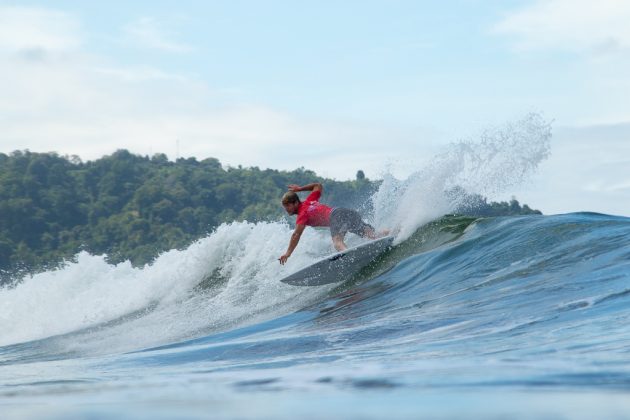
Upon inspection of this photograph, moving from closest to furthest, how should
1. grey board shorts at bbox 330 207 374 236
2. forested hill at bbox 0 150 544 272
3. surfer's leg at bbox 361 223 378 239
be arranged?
grey board shorts at bbox 330 207 374 236 → surfer's leg at bbox 361 223 378 239 → forested hill at bbox 0 150 544 272

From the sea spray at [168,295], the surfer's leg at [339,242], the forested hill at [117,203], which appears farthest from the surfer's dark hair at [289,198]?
the forested hill at [117,203]

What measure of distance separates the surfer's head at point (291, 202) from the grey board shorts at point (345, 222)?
19.5 inches

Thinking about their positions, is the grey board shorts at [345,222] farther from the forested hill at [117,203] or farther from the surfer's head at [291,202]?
the forested hill at [117,203]

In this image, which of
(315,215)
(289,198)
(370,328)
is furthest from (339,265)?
(370,328)

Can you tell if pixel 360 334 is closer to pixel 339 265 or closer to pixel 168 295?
pixel 339 265

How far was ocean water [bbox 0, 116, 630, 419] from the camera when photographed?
4.24 metres

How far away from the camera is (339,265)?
12055 millimetres

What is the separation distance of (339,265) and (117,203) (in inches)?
2829

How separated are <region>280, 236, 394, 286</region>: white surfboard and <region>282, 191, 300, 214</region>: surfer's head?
777mm

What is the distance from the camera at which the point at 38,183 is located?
79062mm

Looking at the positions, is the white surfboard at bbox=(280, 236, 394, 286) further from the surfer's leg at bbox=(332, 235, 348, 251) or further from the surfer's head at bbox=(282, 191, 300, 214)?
the surfer's head at bbox=(282, 191, 300, 214)

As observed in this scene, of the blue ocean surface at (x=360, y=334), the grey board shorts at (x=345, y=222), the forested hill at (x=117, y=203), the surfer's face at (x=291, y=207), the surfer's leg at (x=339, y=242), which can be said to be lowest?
the blue ocean surface at (x=360, y=334)

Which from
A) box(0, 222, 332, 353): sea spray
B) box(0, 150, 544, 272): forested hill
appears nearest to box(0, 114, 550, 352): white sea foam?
box(0, 222, 332, 353): sea spray

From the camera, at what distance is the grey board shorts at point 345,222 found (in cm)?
1209
